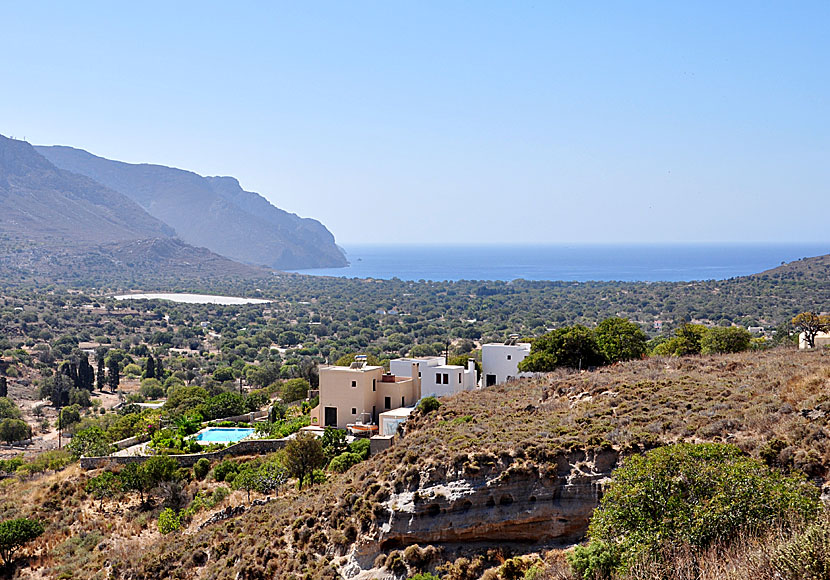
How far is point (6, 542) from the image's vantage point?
2030cm

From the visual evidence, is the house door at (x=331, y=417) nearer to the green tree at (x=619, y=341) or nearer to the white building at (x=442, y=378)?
Answer: the white building at (x=442, y=378)

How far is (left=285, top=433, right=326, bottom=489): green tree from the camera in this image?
22.4 meters

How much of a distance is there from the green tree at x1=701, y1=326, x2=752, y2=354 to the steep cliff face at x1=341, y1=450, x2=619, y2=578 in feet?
60.3

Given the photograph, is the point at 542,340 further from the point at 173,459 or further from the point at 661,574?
the point at 661,574

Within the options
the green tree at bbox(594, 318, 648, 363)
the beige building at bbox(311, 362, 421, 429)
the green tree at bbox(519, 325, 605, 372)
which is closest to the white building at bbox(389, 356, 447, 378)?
the beige building at bbox(311, 362, 421, 429)

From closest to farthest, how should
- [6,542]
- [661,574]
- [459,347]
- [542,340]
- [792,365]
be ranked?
[661,574] → [792,365] → [6,542] → [542,340] → [459,347]

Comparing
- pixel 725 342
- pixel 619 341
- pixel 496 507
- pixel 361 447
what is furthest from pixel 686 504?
pixel 725 342

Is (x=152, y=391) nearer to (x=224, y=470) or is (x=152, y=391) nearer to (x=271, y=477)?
(x=224, y=470)

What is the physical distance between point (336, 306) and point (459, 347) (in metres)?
81.9

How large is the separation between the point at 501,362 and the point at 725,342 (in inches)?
366

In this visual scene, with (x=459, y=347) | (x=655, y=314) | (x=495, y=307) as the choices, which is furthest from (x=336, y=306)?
(x=459, y=347)

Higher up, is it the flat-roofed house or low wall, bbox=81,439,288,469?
the flat-roofed house

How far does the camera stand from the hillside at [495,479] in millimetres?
13258

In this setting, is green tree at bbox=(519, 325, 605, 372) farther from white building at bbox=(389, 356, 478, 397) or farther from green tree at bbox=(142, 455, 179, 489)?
green tree at bbox=(142, 455, 179, 489)
